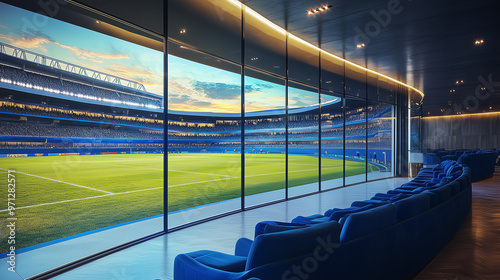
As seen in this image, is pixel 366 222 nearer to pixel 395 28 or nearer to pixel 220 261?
pixel 220 261

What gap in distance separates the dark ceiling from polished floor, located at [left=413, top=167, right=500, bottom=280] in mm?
3732

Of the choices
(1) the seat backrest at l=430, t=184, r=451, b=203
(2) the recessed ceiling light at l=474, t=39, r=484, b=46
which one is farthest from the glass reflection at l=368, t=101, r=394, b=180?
(1) the seat backrest at l=430, t=184, r=451, b=203

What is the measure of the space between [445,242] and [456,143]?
918 inches

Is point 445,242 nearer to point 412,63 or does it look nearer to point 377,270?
point 377,270

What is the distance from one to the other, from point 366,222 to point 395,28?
5.51m

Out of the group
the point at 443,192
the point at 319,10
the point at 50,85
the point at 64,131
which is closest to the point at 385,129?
the point at 319,10

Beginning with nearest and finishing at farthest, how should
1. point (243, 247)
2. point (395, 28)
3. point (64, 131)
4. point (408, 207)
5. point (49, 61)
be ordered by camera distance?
point (243, 247) → point (408, 207) → point (395, 28) → point (49, 61) → point (64, 131)

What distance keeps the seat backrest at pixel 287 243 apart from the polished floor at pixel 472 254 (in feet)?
5.40

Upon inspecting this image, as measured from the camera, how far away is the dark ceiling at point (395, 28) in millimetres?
4941

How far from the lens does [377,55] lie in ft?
26.8

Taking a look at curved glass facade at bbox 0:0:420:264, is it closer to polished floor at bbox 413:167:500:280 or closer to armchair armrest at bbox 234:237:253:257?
armchair armrest at bbox 234:237:253:257

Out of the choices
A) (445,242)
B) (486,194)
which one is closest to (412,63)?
(486,194)

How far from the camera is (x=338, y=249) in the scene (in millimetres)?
1806

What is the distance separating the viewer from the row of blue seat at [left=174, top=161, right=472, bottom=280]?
4.88 ft
